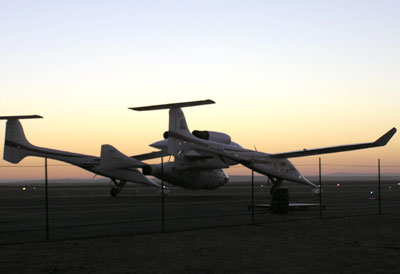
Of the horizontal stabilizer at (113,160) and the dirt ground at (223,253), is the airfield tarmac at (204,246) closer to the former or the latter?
the dirt ground at (223,253)

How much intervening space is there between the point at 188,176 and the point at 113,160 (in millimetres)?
5913

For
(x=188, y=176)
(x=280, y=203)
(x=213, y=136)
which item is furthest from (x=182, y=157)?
(x=280, y=203)

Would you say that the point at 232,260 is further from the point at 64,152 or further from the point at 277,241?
the point at 64,152

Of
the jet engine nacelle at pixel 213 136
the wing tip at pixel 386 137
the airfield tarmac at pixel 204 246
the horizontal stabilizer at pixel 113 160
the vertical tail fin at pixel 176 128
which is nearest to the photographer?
the airfield tarmac at pixel 204 246

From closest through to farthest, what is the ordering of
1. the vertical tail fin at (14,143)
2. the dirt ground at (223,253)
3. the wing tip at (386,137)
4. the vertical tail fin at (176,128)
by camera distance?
the dirt ground at (223,253), the wing tip at (386,137), the vertical tail fin at (176,128), the vertical tail fin at (14,143)

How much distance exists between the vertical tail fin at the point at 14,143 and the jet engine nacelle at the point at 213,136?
43.9 feet

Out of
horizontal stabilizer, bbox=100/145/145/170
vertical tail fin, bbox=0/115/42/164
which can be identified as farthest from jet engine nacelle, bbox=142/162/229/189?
vertical tail fin, bbox=0/115/42/164

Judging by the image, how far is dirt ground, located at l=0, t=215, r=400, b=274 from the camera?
9695mm

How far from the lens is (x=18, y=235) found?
14688mm

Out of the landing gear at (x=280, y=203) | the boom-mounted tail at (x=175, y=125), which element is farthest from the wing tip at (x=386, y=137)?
the boom-mounted tail at (x=175, y=125)

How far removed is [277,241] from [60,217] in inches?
434

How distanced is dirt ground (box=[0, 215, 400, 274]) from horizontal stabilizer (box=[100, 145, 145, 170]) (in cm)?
2128

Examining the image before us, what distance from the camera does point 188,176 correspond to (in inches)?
1476

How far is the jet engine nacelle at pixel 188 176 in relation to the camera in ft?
117
